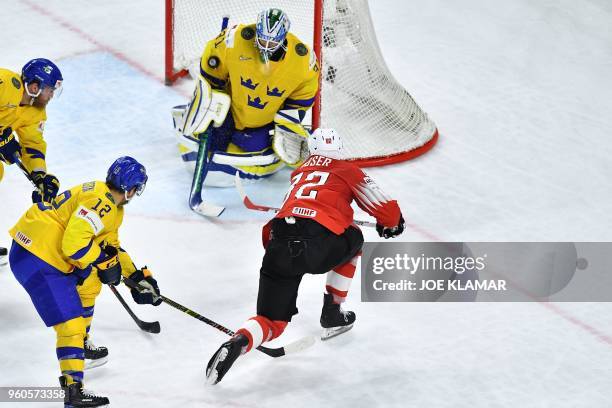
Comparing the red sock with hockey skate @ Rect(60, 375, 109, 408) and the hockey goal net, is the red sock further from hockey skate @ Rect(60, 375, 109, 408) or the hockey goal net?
the hockey goal net

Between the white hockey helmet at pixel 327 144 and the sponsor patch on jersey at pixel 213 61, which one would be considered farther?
the sponsor patch on jersey at pixel 213 61

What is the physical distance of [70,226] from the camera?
169 inches

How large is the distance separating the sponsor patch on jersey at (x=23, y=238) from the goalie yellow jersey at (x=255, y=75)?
1.74m

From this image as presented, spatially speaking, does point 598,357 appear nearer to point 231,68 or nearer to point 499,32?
point 231,68

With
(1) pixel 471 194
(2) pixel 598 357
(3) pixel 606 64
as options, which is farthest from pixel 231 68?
(3) pixel 606 64

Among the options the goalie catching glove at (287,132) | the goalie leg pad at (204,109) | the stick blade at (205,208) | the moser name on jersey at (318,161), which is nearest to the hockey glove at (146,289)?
the moser name on jersey at (318,161)

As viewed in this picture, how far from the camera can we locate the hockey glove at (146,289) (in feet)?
15.2

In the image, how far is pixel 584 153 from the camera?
6.57 m

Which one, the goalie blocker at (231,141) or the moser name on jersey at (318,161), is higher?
the moser name on jersey at (318,161)

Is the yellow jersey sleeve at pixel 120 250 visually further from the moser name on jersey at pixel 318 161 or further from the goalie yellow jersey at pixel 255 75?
the goalie yellow jersey at pixel 255 75

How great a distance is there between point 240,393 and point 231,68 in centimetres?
185

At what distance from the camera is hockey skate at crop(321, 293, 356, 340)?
4.87 meters

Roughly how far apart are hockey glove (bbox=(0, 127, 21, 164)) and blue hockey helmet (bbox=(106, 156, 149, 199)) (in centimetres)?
94

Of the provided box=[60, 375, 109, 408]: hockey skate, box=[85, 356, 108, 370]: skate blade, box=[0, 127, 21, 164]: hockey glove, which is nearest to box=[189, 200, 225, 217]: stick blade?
box=[0, 127, 21, 164]: hockey glove
